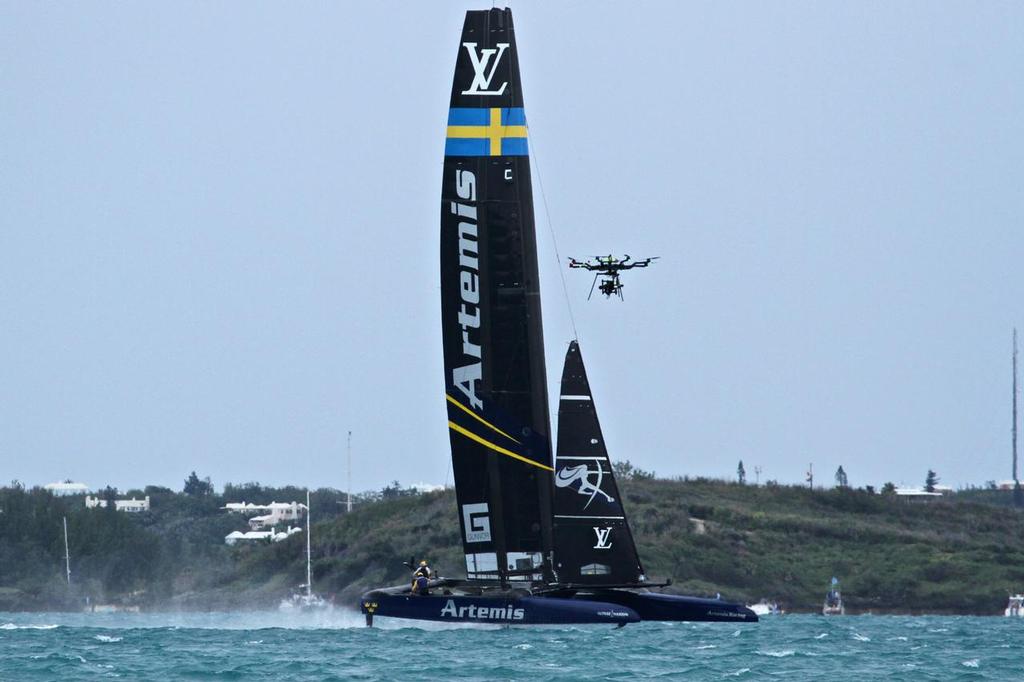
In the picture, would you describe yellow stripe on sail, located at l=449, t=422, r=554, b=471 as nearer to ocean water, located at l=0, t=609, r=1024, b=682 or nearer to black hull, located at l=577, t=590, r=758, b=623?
black hull, located at l=577, t=590, r=758, b=623

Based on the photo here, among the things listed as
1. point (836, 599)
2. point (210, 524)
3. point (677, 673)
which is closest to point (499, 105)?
point (677, 673)

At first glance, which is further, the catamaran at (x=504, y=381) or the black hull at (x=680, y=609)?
the catamaran at (x=504, y=381)

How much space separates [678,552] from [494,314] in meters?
44.7

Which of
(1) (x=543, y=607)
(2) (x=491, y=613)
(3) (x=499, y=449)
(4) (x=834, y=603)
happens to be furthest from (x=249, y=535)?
(1) (x=543, y=607)

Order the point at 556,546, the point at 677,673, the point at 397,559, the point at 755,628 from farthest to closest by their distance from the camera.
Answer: the point at 397,559 < the point at 755,628 < the point at 556,546 < the point at 677,673

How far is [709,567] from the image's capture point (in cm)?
9006

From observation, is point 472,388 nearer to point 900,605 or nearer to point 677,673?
point 677,673

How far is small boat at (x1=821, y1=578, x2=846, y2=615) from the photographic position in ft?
276

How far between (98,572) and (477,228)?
6487 cm

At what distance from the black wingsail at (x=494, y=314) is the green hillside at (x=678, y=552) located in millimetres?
37652

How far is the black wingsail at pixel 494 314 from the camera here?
48094mm

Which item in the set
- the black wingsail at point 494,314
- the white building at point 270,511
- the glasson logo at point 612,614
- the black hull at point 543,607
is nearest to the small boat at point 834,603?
the black hull at point 543,607

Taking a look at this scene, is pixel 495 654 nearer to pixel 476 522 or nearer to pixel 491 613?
pixel 491 613

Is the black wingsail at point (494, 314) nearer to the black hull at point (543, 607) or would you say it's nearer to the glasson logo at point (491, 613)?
the black hull at point (543, 607)
